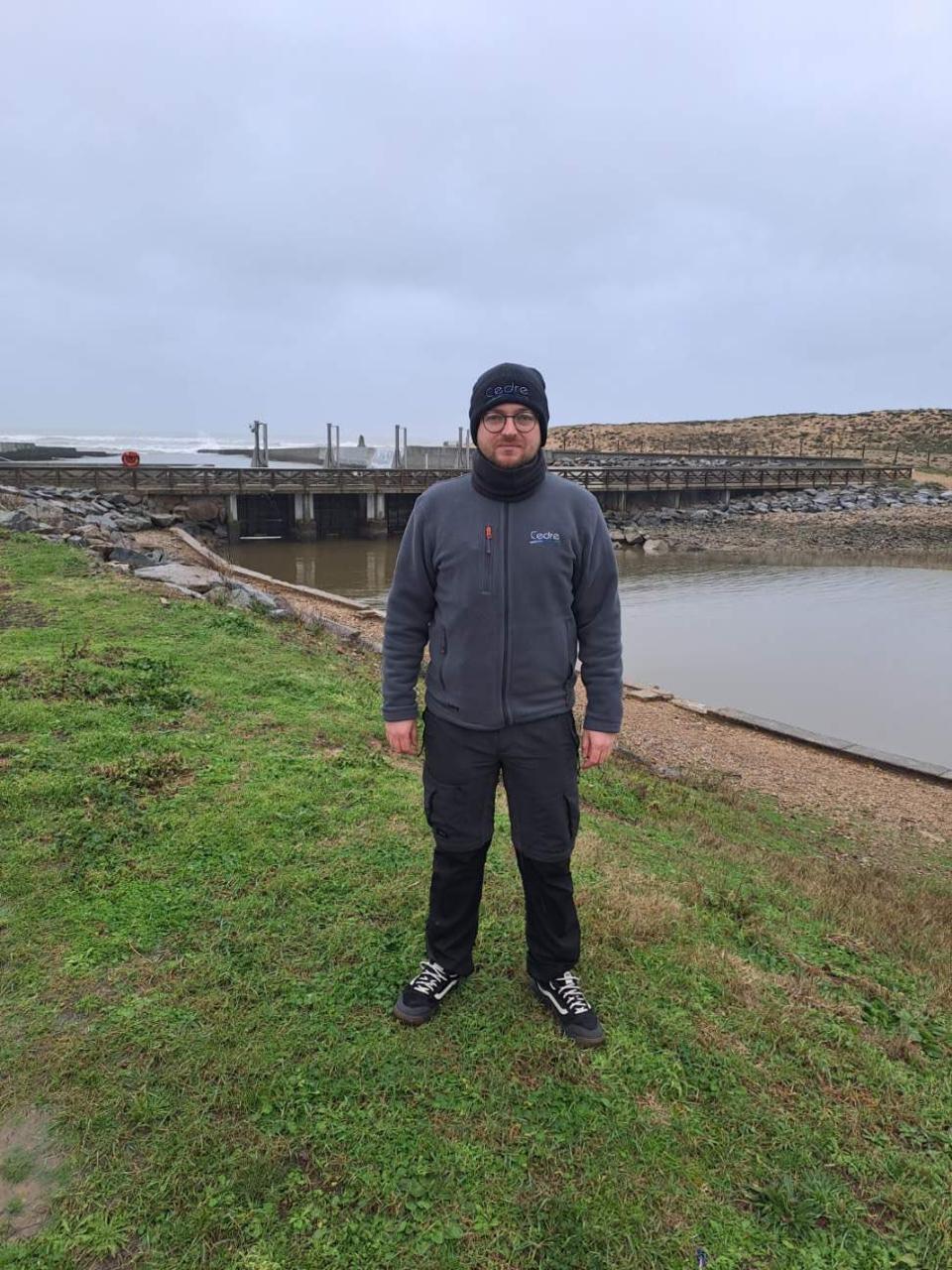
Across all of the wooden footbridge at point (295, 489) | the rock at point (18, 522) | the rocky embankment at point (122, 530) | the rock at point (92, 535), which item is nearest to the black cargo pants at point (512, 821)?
the rocky embankment at point (122, 530)

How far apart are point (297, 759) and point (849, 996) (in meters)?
3.17

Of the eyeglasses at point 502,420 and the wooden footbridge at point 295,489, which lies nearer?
the eyeglasses at point 502,420

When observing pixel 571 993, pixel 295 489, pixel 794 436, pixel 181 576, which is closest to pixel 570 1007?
pixel 571 993

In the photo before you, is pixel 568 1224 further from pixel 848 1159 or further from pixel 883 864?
pixel 883 864

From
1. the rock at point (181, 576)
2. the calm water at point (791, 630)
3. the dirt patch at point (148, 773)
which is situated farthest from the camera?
the rock at point (181, 576)

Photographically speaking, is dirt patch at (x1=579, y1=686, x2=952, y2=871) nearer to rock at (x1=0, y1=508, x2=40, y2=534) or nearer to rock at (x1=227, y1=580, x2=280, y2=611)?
rock at (x1=227, y1=580, x2=280, y2=611)

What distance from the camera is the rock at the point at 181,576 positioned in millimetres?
10445

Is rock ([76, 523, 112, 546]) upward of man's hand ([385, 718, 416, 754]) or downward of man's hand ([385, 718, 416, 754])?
upward

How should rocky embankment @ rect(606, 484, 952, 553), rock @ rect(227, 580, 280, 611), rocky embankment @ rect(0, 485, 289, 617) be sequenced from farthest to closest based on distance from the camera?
rocky embankment @ rect(606, 484, 952, 553) < rocky embankment @ rect(0, 485, 289, 617) < rock @ rect(227, 580, 280, 611)

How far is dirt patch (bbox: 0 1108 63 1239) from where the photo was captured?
1856mm

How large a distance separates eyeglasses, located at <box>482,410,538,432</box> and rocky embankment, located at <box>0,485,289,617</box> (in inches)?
301

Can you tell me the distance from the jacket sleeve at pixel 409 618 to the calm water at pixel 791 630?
7.75 meters

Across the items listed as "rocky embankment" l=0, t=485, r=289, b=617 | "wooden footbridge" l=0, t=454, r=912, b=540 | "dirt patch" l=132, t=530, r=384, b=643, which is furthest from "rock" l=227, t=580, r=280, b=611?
"wooden footbridge" l=0, t=454, r=912, b=540

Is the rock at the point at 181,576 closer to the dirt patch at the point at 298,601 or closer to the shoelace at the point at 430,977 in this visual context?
the dirt patch at the point at 298,601
